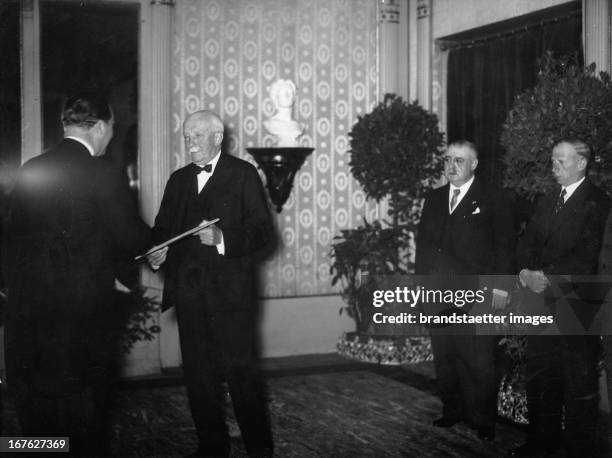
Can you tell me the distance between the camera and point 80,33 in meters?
6.00

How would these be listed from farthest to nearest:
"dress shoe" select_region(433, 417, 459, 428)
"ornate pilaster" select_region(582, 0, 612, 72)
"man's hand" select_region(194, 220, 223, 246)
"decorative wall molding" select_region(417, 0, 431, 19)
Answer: "decorative wall molding" select_region(417, 0, 431, 19) < "ornate pilaster" select_region(582, 0, 612, 72) < "dress shoe" select_region(433, 417, 459, 428) < "man's hand" select_region(194, 220, 223, 246)

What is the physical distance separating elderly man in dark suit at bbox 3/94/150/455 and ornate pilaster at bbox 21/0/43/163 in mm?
3014

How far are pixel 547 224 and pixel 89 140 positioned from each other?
229 centimetres

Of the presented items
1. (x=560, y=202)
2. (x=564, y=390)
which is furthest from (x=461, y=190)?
(x=564, y=390)

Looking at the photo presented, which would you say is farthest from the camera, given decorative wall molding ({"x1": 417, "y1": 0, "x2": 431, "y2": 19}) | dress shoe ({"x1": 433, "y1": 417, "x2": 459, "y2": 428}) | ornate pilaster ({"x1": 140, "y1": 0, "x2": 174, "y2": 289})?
decorative wall molding ({"x1": 417, "y1": 0, "x2": 431, "y2": 19})

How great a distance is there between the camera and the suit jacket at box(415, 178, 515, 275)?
14.7 feet

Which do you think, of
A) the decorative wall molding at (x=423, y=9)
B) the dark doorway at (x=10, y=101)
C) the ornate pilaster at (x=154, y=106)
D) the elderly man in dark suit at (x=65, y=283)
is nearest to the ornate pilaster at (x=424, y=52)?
the decorative wall molding at (x=423, y=9)

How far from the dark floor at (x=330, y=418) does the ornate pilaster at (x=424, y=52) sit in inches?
95.6

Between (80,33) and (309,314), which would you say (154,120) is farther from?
(309,314)

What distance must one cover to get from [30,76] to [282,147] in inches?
80.2

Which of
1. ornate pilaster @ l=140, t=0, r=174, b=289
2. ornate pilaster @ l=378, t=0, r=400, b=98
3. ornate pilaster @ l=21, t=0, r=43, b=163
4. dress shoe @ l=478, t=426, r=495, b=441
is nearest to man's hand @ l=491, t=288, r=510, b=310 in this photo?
dress shoe @ l=478, t=426, r=495, b=441

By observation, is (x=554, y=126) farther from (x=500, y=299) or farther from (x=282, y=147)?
(x=282, y=147)

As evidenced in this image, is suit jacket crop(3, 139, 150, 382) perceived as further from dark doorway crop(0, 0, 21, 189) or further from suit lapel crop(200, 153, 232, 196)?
dark doorway crop(0, 0, 21, 189)

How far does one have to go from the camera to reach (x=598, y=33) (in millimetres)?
5059
